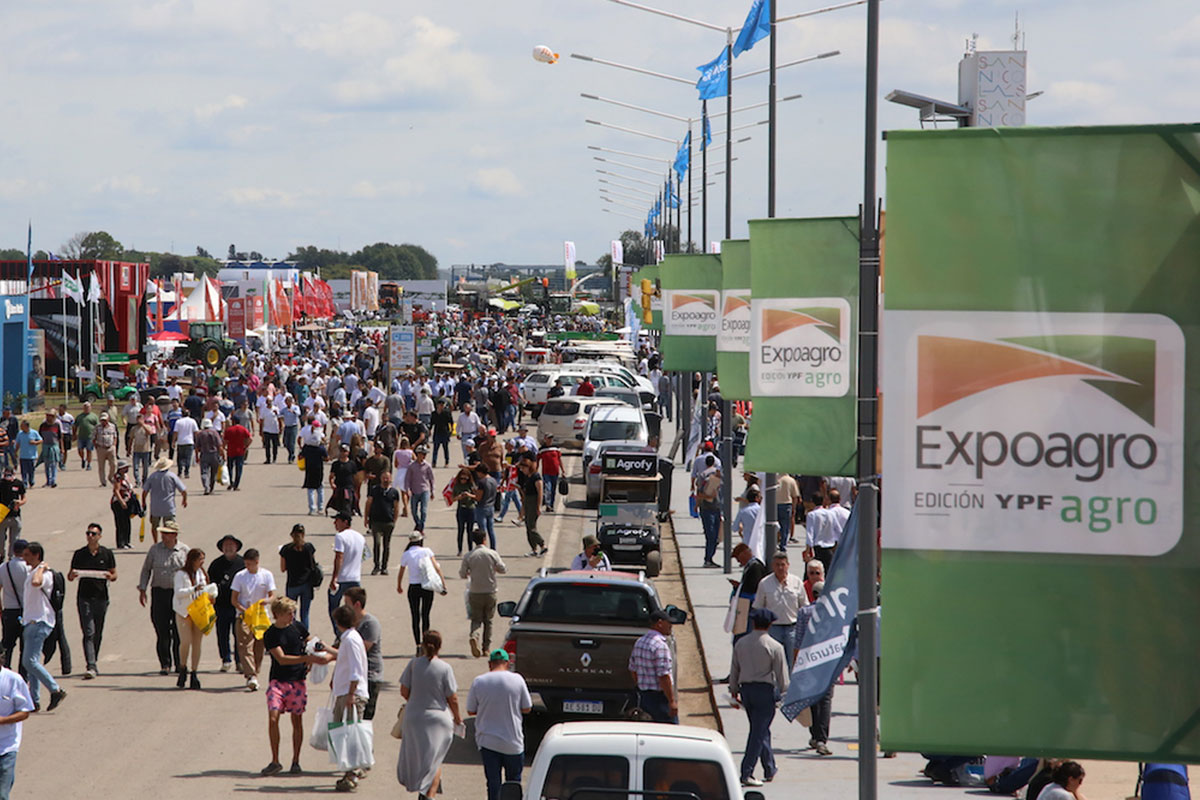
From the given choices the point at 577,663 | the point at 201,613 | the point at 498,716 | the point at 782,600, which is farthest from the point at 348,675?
the point at 782,600

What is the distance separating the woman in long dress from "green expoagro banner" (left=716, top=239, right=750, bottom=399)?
9426 mm

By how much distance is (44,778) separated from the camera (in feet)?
44.9

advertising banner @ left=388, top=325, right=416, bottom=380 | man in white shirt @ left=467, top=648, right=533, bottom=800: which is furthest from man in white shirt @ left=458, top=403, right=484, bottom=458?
man in white shirt @ left=467, top=648, right=533, bottom=800

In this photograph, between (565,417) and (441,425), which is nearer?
(441,425)

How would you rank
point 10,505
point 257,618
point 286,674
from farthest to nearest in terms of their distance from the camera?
point 10,505, point 257,618, point 286,674

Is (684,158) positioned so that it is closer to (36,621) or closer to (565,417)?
(565,417)

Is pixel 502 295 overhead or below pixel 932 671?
overhead

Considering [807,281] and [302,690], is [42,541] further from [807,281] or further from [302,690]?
[807,281]

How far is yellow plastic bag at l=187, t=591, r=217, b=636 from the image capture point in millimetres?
17203

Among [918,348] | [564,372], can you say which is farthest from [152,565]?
[564,372]

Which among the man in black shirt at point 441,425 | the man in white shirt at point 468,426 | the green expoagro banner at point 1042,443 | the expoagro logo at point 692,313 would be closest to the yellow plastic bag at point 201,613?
the expoagro logo at point 692,313

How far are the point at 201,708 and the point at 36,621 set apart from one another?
6.35 ft

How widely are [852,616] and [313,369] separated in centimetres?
4474

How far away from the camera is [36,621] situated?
16500mm
